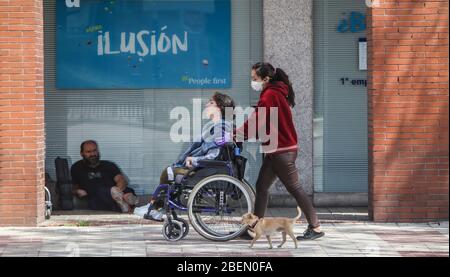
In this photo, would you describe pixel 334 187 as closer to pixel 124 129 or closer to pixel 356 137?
pixel 356 137

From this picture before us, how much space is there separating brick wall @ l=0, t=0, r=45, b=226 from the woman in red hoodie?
102 inches

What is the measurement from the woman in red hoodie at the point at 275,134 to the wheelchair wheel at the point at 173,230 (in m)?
0.80

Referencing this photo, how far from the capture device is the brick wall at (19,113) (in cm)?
1163

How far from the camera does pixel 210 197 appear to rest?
34.6ft

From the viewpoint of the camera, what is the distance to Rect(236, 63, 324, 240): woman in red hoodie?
34.4 ft

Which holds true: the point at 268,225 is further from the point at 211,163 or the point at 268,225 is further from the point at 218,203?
the point at 211,163

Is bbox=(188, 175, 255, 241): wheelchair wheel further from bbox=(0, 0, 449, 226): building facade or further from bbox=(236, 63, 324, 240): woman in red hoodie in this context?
bbox=(0, 0, 449, 226): building facade

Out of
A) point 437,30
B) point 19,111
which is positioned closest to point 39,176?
point 19,111

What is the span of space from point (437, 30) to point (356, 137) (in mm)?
2428

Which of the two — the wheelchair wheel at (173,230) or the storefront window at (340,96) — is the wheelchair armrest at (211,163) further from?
the storefront window at (340,96)

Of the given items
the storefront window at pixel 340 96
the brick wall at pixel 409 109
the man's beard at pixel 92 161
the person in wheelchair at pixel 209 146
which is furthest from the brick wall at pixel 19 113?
the storefront window at pixel 340 96

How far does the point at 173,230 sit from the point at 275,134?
4.69 feet

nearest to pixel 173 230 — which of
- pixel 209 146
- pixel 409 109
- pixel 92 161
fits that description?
pixel 209 146
